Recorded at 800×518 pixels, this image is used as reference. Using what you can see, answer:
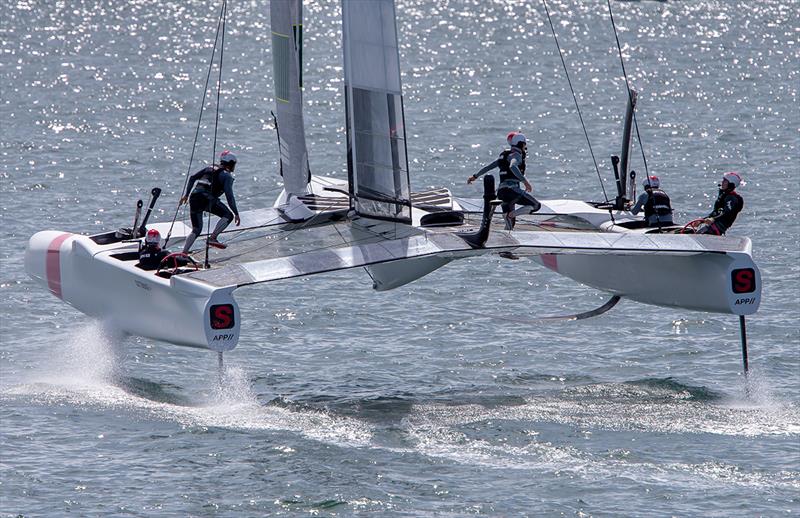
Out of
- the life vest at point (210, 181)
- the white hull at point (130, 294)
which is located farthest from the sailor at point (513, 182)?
the white hull at point (130, 294)

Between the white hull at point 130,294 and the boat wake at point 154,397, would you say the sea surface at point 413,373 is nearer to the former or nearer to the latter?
the boat wake at point 154,397

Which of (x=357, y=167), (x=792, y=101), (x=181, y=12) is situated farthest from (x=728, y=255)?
(x=181, y=12)

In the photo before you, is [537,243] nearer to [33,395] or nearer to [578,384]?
[578,384]

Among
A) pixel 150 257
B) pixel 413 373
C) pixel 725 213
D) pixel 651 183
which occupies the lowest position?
pixel 413 373

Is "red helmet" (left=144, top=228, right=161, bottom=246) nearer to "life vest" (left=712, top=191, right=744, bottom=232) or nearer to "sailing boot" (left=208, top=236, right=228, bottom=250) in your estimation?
"sailing boot" (left=208, top=236, right=228, bottom=250)

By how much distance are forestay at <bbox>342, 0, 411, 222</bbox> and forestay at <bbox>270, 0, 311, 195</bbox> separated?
2.51 meters

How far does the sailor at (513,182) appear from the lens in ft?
56.5

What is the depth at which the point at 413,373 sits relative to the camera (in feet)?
58.3

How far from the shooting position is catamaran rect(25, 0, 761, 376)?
15.4 m

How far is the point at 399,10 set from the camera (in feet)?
267

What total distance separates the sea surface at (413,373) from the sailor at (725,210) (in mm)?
1891

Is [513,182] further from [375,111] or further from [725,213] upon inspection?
[725,213]

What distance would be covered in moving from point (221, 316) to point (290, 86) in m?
5.77

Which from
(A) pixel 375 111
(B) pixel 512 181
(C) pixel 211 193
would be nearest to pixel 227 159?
(C) pixel 211 193
